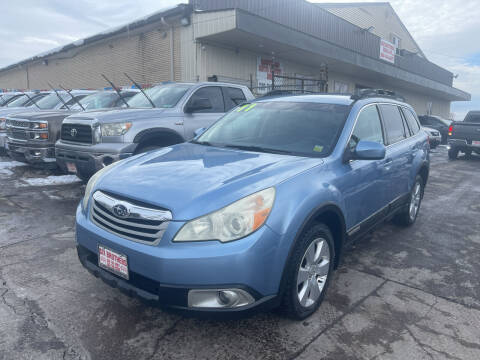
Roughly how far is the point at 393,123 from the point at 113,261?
139 inches

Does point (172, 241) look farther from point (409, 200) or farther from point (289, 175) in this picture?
point (409, 200)

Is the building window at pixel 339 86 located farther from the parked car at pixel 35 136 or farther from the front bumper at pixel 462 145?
the parked car at pixel 35 136

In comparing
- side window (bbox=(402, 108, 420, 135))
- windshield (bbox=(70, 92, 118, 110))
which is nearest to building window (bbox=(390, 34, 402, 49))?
windshield (bbox=(70, 92, 118, 110))

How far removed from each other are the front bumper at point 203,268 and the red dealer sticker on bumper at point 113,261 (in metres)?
0.05

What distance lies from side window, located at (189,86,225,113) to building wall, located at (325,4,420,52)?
1864 cm

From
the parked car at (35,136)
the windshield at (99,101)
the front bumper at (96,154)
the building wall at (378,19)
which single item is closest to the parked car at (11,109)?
the parked car at (35,136)

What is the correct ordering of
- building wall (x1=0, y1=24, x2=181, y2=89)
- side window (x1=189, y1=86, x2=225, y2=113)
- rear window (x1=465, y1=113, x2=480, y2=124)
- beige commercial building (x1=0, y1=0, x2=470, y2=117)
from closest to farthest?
side window (x1=189, y1=86, x2=225, y2=113)
beige commercial building (x1=0, y1=0, x2=470, y2=117)
rear window (x1=465, y1=113, x2=480, y2=124)
building wall (x1=0, y1=24, x2=181, y2=89)

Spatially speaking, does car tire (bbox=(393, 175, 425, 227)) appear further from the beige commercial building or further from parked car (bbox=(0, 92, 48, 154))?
parked car (bbox=(0, 92, 48, 154))

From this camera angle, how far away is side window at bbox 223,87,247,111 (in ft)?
22.4

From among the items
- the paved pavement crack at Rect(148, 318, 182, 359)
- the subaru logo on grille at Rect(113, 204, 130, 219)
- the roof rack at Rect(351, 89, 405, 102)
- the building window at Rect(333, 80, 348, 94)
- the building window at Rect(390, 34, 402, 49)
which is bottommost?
the paved pavement crack at Rect(148, 318, 182, 359)

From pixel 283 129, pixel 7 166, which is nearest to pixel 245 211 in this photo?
pixel 283 129

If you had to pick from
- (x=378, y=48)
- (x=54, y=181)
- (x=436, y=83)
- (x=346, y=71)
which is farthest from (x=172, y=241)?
(x=436, y=83)

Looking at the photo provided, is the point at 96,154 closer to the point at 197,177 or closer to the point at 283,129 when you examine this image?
the point at 283,129

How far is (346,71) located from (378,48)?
2515mm
